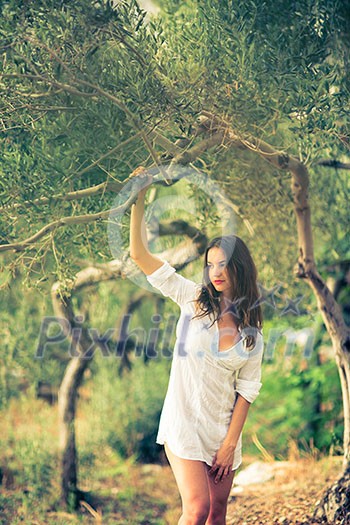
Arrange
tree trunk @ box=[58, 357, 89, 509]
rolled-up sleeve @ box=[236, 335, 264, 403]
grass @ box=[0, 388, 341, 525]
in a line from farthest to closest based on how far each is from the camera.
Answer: tree trunk @ box=[58, 357, 89, 509], grass @ box=[0, 388, 341, 525], rolled-up sleeve @ box=[236, 335, 264, 403]

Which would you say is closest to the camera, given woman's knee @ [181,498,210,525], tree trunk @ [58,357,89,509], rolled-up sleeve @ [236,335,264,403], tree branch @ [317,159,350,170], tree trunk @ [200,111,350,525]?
woman's knee @ [181,498,210,525]

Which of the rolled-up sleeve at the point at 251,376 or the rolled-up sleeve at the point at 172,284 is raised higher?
the rolled-up sleeve at the point at 172,284

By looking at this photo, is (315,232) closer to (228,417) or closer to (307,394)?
(307,394)

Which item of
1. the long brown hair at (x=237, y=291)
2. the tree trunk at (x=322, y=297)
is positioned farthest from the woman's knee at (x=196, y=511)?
the tree trunk at (x=322, y=297)

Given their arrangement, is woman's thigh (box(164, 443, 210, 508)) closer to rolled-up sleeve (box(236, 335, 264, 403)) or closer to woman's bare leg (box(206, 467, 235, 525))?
woman's bare leg (box(206, 467, 235, 525))

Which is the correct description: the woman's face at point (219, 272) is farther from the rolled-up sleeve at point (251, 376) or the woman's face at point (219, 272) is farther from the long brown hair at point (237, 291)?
the rolled-up sleeve at point (251, 376)

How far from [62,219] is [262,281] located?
8.41ft

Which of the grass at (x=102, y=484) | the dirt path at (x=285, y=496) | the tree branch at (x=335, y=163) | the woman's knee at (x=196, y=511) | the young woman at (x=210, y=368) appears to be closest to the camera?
the woman's knee at (x=196, y=511)

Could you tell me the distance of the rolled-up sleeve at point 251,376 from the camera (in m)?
3.23

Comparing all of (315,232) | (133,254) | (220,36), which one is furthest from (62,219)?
(315,232)

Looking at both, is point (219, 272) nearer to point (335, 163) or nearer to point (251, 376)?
point (251, 376)

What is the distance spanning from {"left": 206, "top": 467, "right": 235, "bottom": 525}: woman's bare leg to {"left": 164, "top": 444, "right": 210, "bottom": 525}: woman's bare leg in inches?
6.6

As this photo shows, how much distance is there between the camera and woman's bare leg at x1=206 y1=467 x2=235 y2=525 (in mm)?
3256

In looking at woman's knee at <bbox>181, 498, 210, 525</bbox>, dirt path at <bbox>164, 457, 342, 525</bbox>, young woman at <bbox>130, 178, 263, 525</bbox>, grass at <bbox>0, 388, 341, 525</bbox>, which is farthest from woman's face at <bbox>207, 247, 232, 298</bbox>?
grass at <bbox>0, 388, 341, 525</bbox>
